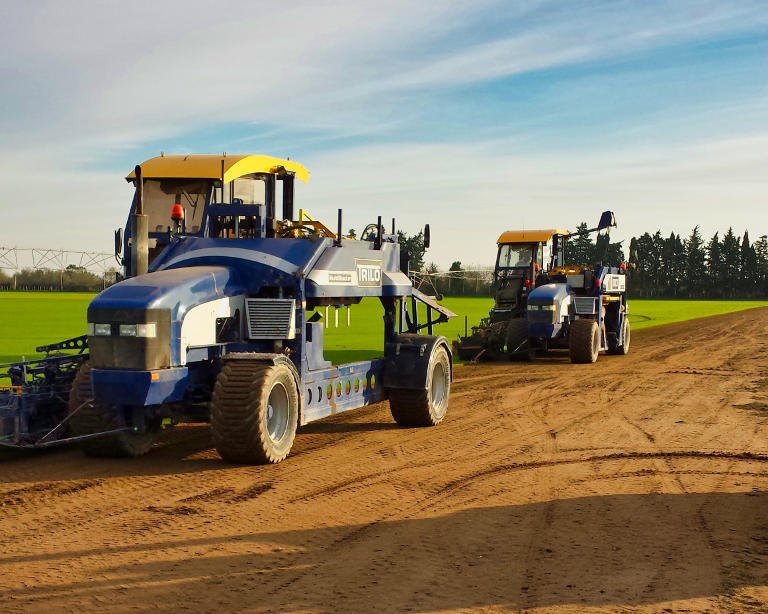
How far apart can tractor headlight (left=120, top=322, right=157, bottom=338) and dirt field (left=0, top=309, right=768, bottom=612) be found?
135 centimetres

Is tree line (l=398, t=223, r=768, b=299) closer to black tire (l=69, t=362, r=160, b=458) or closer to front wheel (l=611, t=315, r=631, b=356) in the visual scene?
front wheel (l=611, t=315, r=631, b=356)

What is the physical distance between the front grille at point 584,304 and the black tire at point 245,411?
1363 centimetres

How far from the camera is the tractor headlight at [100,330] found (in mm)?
8227

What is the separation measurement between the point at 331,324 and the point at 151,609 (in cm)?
2803

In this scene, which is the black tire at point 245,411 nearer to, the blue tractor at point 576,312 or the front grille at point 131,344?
the front grille at point 131,344

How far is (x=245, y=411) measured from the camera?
8.41m

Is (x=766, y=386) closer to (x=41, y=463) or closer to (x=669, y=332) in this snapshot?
(x=41, y=463)

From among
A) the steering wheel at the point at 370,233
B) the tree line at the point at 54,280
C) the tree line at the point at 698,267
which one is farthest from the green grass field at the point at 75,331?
the tree line at the point at 698,267

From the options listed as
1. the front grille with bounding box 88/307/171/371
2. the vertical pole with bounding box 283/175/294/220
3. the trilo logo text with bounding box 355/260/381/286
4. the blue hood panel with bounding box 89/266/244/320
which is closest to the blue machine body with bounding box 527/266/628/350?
the trilo logo text with bounding box 355/260/381/286

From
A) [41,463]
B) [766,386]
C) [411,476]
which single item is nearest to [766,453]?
[411,476]

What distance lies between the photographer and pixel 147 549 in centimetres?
616

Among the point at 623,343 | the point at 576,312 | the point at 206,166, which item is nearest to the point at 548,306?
the point at 576,312

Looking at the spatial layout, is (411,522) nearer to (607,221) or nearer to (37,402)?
(37,402)

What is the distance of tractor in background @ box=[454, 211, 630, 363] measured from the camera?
20.4 meters
